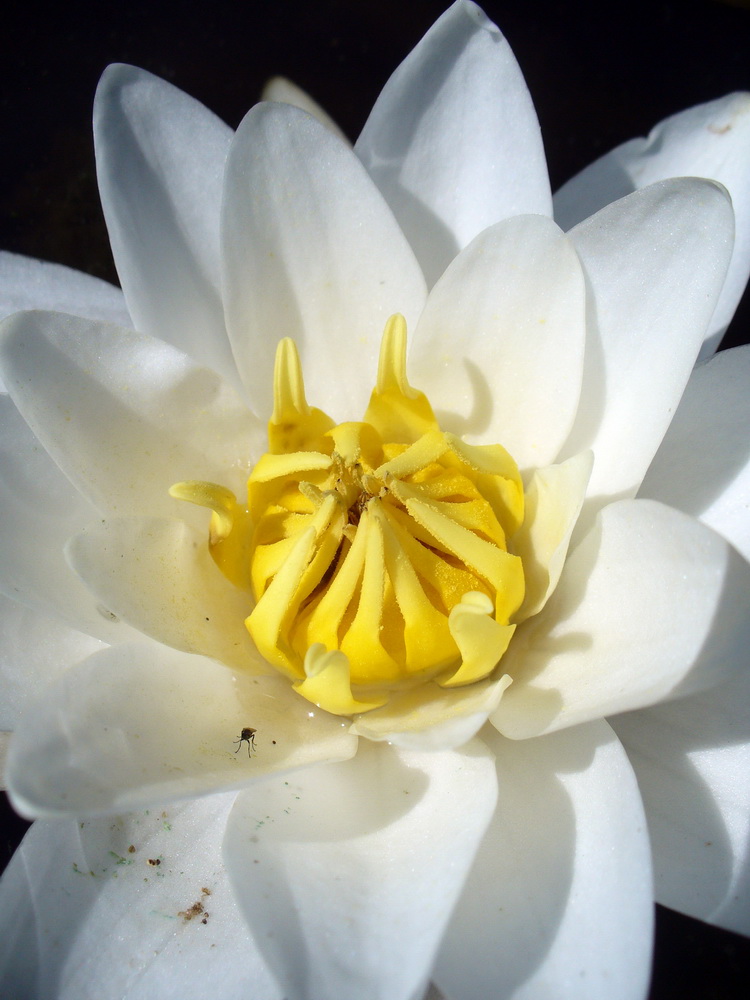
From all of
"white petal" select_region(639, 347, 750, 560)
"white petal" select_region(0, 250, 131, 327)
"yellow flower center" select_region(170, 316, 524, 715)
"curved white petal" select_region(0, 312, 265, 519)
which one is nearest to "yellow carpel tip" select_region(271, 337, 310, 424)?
"yellow flower center" select_region(170, 316, 524, 715)

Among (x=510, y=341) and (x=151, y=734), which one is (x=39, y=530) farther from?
(x=510, y=341)

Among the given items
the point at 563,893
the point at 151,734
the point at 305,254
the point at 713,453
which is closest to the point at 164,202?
the point at 305,254

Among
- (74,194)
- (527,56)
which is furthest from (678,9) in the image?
(74,194)

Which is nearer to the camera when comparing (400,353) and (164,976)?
(164,976)

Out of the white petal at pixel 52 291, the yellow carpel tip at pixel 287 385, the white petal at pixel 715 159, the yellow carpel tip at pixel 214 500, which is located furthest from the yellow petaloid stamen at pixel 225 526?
the white petal at pixel 715 159

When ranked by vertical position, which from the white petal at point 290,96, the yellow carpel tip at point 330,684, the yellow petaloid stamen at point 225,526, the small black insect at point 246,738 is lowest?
the small black insect at point 246,738

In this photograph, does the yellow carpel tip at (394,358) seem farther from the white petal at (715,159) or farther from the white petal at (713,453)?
the white petal at (715,159)

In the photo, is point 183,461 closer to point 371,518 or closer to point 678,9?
point 371,518
